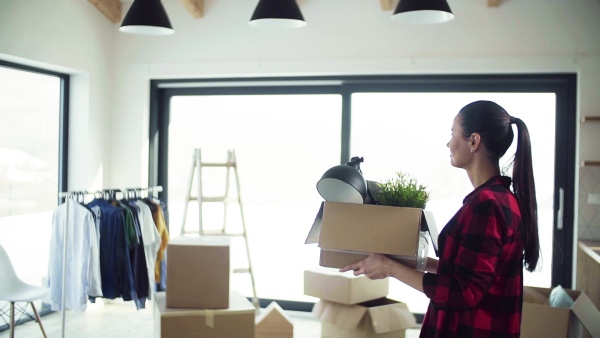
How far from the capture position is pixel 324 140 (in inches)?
195

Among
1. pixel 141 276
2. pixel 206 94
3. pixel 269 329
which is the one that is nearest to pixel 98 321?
pixel 141 276

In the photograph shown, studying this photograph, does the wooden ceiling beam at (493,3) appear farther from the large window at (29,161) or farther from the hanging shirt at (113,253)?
the large window at (29,161)

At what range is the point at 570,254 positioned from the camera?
4363 millimetres

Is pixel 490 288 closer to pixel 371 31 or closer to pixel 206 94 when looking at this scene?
pixel 371 31

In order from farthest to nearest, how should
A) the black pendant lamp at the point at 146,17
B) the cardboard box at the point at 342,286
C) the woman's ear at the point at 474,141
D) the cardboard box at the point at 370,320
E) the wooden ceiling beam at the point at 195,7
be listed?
the wooden ceiling beam at the point at 195,7, the cardboard box at the point at 342,286, the cardboard box at the point at 370,320, the black pendant lamp at the point at 146,17, the woman's ear at the point at 474,141

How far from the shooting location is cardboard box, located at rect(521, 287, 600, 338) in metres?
3.23

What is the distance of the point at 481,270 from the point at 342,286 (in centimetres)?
243

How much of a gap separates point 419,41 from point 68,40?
269 centimetres

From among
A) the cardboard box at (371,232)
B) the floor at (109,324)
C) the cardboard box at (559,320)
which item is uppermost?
the cardboard box at (371,232)

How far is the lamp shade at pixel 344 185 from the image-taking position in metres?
1.77

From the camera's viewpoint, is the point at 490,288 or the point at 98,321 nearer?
the point at 490,288

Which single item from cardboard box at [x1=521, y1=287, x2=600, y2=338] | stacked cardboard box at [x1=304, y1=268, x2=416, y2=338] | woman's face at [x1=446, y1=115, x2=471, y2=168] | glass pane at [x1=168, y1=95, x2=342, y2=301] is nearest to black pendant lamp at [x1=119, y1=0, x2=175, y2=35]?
glass pane at [x1=168, y1=95, x2=342, y2=301]

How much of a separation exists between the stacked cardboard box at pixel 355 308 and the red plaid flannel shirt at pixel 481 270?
2135 millimetres

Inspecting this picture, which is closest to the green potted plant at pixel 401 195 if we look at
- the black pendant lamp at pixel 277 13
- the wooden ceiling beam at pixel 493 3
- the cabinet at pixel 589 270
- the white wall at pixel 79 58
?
the black pendant lamp at pixel 277 13
